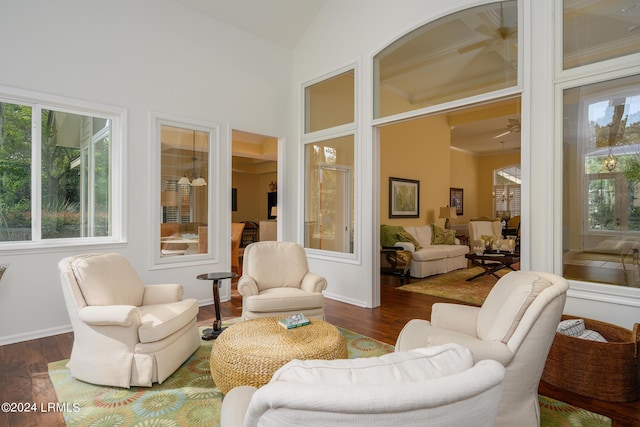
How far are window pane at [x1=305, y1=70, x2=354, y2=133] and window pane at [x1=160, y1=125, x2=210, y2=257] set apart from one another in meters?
1.69

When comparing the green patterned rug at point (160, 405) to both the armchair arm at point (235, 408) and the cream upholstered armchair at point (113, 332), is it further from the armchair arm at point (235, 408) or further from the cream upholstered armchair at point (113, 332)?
the armchair arm at point (235, 408)

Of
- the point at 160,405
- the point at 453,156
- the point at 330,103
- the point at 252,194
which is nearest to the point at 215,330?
the point at 160,405

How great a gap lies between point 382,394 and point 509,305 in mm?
1467

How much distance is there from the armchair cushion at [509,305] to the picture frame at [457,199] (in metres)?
9.44

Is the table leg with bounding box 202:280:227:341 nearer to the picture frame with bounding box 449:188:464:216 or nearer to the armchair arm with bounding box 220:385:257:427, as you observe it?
the armchair arm with bounding box 220:385:257:427

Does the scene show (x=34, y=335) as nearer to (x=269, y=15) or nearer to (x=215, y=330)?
(x=215, y=330)

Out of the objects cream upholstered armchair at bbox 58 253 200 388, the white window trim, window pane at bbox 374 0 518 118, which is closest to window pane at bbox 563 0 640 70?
window pane at bbox 374 0 518 118

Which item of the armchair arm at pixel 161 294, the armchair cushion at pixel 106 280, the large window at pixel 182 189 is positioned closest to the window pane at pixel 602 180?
the armchair arm at pixel 161 294

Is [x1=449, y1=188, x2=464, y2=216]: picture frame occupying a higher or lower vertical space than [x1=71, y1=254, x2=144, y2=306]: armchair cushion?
higher

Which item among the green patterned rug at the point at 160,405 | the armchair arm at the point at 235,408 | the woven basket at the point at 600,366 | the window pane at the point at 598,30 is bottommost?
the green patterned rug at the point at 160,405

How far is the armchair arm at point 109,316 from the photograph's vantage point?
2.42 m

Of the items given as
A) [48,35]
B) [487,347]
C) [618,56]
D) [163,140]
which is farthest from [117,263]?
[618,56]

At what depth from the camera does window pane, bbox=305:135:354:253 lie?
5.07 metres

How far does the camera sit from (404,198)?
26.1 ft
